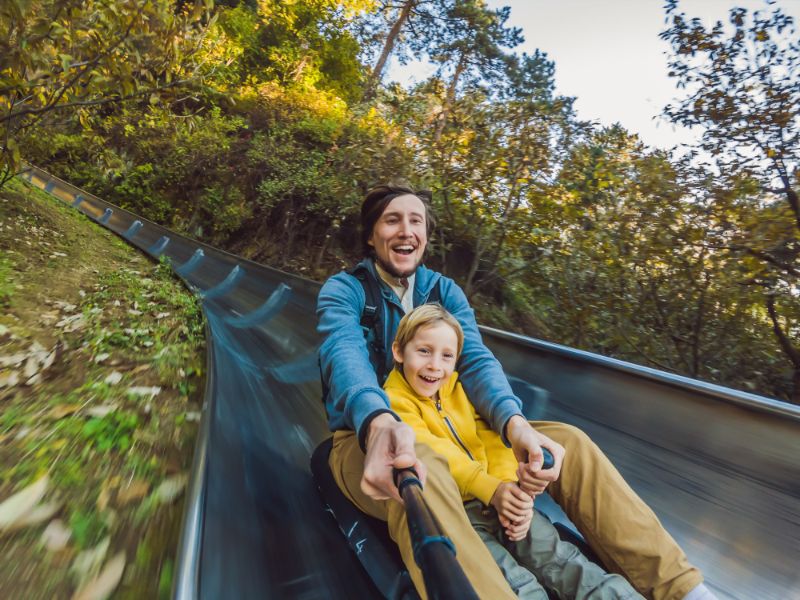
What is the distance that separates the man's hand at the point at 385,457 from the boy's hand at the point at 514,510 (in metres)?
0.31

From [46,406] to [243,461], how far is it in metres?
1.34

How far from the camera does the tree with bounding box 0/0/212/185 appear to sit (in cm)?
238

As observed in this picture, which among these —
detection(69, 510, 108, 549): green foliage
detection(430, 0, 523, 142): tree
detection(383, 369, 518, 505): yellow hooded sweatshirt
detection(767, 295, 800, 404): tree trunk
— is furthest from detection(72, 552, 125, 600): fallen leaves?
detection(430, 0, 523, 142): tree

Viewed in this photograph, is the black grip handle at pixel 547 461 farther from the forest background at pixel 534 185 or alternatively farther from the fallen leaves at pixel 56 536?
the forest background at pixel 534 185

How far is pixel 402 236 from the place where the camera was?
1.95 m

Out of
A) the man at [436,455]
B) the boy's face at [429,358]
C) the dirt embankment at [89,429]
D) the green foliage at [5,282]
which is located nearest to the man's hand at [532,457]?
the man at [436,455]

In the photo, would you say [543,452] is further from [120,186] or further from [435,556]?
[120,186]

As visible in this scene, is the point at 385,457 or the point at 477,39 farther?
the point at 477,39

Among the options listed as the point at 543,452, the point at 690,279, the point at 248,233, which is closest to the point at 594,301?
the point at 690,279

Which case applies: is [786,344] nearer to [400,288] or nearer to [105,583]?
[400,288]

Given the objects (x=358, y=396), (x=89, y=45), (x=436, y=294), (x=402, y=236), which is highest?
(x=89, y=45)

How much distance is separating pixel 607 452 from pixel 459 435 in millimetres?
763

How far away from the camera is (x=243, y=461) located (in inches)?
67.3

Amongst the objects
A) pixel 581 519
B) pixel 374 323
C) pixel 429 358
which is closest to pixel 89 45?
pixel 374 323
